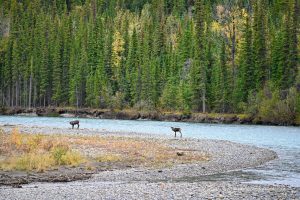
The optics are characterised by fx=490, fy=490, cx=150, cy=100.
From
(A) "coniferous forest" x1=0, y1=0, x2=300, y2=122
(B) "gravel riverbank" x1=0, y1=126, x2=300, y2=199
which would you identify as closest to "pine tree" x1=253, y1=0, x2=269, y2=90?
(A) "coniferous forest" x1=0, y1=0, x2=300, y2=122

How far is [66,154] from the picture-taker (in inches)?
1051

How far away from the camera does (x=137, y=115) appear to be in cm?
9369

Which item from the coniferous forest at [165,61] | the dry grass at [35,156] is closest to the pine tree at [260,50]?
the coniferous forest at [165,61]

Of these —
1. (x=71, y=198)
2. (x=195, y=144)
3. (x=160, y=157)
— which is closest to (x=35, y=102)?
(x=195, y=144)

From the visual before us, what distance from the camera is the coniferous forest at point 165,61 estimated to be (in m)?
85.6

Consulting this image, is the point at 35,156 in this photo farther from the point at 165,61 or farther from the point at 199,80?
the point at 165,61

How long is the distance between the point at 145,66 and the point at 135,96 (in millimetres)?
6803

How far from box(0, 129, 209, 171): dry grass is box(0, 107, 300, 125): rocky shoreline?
139ft

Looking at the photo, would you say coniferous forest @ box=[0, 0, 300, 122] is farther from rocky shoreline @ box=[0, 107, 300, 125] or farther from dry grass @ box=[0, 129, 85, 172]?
dry grass @ box=[0, 129, 85, 172]

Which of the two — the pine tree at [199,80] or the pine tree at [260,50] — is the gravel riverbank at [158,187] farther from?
the pine tree at [199,80]

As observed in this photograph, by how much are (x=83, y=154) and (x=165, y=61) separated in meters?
79.8

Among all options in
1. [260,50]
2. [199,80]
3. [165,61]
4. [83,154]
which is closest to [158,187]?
[83,154]

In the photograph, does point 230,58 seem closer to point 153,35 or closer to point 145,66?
point 145,66

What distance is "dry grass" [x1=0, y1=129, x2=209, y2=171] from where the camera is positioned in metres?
25.0
